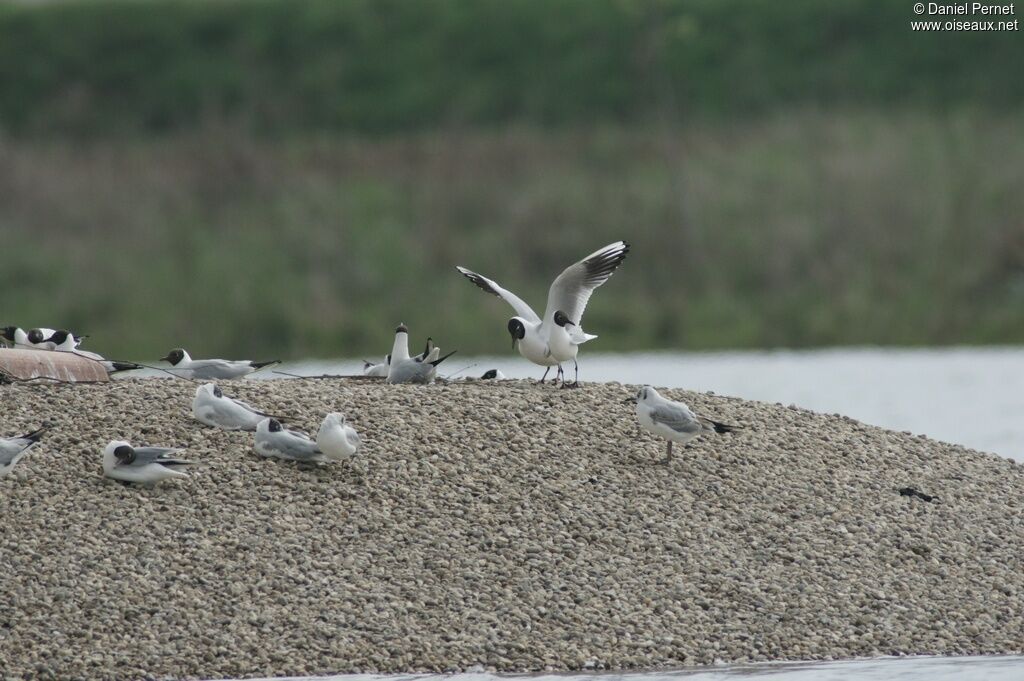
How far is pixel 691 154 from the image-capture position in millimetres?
32250

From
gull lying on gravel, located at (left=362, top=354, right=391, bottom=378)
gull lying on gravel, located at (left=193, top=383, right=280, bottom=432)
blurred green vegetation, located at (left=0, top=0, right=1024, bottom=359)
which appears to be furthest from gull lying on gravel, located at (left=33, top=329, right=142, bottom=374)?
blurred green vegetation, located at (left=0, top=0, right=1024, bottom=359)

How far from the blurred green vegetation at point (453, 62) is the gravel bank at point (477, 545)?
24.7 metres

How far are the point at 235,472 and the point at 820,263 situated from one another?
20.1m

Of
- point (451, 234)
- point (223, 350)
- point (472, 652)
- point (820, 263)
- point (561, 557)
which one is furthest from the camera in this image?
point (451, 234)

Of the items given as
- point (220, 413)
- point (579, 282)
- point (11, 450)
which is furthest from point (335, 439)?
point (579, 282)

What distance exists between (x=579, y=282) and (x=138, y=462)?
10.7 ft

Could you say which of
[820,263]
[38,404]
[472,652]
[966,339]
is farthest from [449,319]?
→ [472,652]

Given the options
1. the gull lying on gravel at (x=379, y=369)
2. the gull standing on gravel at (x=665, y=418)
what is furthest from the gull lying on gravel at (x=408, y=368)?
the gull standing on gravel at (x=665, y=418)

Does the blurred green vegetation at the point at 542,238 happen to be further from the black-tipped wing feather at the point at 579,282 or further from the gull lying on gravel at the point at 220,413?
the gull lying on gravel at the point at 220,413

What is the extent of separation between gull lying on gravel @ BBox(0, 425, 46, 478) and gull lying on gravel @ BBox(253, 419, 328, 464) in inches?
52.6

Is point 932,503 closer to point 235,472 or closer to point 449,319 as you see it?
point 235,472

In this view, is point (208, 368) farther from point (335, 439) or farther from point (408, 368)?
point (335, 439)

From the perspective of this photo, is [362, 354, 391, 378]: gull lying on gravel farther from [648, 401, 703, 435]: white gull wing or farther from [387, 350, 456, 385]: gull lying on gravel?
[648, 401, 703, 435]: white gull wing

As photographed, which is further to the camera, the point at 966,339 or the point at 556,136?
the point at 556,136
